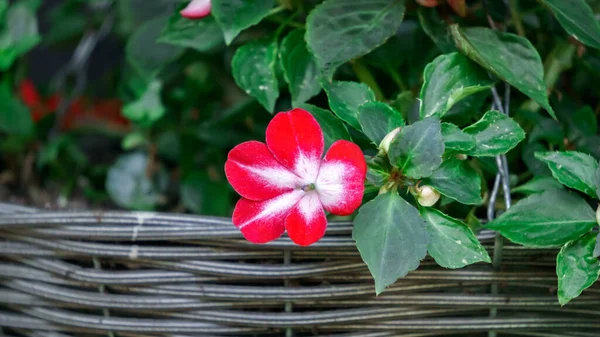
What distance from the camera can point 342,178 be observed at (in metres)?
0.47

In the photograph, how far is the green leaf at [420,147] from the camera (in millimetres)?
467

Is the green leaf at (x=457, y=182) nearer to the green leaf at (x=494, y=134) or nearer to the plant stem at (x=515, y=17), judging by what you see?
the green leaf at (x=494, y=134)

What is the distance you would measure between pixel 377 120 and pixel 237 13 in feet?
0.65

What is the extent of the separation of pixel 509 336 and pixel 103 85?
3.49ft

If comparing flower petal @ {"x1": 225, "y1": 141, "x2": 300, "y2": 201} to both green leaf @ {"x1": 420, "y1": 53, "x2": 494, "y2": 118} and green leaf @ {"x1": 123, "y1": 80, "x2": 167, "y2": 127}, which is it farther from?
green leaf @ {"x1": 123, "y1": 80, "x2": 167, "y2": 127}

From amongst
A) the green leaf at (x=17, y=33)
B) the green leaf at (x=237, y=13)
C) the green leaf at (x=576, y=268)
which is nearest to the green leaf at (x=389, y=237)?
A: the green leaf at (x=576, y=268)

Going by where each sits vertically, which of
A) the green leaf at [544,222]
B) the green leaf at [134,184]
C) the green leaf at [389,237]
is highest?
the green leaf at [389,237]

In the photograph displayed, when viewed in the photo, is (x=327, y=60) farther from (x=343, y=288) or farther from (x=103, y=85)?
(x=103, y=85)

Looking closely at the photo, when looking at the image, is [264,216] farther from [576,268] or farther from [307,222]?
[576,268]

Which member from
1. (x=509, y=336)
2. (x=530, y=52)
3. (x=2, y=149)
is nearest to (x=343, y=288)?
(x=509, y=336)

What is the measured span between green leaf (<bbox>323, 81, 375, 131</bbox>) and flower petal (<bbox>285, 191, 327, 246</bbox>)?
83mm

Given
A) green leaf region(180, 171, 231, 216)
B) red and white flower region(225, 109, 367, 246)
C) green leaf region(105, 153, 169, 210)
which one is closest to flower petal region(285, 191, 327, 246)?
red and white flower region(225, 109, 367, 246)

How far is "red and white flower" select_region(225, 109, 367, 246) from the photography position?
→ 18.8 inches

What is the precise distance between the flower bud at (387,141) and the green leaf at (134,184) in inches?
24.2
